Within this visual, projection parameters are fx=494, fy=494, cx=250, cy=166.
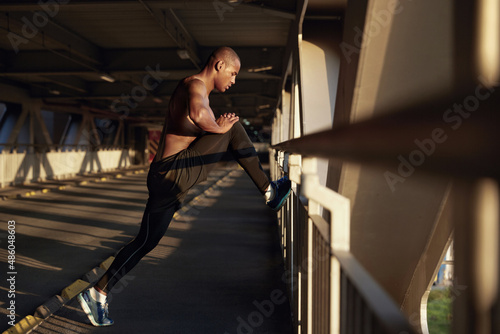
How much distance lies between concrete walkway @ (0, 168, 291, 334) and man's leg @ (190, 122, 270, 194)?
3.24 ft

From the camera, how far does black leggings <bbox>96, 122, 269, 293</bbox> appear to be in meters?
3.17

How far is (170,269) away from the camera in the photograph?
4.92 meters

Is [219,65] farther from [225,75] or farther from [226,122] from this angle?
[226,122]

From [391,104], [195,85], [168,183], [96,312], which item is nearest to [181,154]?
[168,183]

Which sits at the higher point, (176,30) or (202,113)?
(176,30)

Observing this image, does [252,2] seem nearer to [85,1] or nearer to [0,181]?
A: [85,1]

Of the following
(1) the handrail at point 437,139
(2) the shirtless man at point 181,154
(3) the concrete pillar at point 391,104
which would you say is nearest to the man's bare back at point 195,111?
(2) the shirtless man at point 181,154

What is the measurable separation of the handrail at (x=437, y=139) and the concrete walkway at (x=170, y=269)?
2616 millimetres

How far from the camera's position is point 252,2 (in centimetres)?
772

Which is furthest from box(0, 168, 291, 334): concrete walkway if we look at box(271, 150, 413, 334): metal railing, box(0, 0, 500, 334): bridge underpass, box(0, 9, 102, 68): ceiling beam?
box(0, 9, 102, 68): ceiling beam

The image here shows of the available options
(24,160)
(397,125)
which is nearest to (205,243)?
(397,125)

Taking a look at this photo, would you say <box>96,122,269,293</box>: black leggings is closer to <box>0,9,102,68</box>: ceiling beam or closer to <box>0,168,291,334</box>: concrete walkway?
<box>0,168,291,334</box>: concrete walkway

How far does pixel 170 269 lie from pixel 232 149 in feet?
6.66

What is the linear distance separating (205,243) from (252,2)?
3843mm
